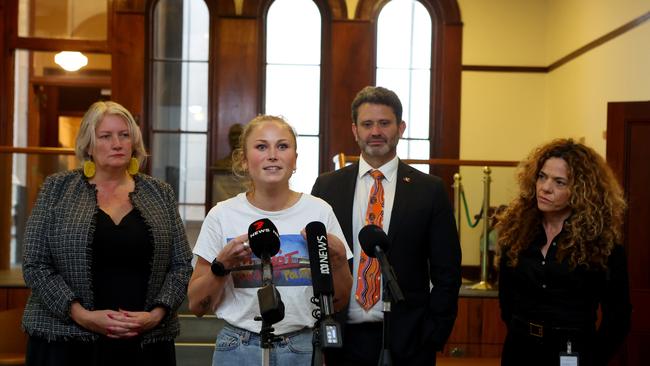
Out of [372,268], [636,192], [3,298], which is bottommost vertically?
[3,298]

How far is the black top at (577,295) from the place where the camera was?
3000 mm

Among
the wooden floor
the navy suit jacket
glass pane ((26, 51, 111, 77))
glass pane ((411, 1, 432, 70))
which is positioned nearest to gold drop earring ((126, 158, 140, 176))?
the navy suit jacket

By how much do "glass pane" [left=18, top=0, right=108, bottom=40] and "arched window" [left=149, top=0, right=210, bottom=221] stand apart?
0.58m

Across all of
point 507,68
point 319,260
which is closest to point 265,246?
point 319,260

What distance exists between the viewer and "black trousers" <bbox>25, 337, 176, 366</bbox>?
2.92 metres

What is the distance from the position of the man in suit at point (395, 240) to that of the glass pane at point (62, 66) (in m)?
6.66

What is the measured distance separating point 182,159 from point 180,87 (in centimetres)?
70

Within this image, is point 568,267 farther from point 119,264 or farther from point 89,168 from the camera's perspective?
point 89,168

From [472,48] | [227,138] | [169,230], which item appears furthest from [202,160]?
[169,230]

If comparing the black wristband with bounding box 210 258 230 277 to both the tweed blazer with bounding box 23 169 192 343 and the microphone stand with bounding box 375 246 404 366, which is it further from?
the tweed blazer with bounding box 23 169 192 343

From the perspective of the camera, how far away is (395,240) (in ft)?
9.84

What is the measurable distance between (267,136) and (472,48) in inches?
251

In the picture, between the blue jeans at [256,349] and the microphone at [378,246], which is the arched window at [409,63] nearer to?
the blue jeans at [256,349]

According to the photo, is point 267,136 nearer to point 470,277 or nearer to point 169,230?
point 169,230
